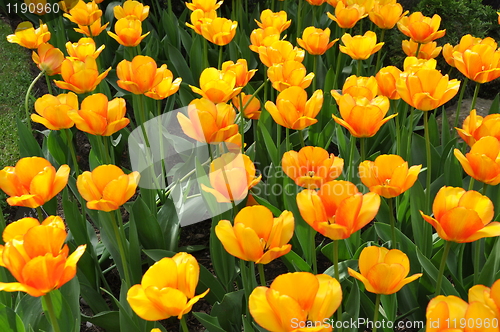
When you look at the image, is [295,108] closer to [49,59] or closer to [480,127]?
[480,127]

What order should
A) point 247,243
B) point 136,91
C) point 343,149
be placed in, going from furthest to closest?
point 343,149, point 136,91, point 247,243

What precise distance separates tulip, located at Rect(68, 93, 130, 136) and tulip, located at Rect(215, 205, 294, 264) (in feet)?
2.12

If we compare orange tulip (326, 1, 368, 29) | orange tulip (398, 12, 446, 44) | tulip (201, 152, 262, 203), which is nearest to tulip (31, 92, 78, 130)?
tulip (201, 152, 262, 203)

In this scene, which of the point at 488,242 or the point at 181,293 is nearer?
the point at 181,293

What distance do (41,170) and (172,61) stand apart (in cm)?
174

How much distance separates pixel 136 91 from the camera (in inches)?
69.4

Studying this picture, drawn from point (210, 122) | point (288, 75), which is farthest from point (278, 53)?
point (210, 122)

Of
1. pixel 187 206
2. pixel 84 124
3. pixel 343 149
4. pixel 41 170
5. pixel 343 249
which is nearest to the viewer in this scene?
pixel 41 170

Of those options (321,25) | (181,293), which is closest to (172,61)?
(321,25)

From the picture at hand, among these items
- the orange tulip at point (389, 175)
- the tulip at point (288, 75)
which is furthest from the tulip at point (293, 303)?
the tulip at point (288, 75)

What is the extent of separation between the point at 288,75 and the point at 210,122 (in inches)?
18.1

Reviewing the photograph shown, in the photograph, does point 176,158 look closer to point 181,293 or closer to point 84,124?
point 84,124

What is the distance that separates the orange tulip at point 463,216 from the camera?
102cm

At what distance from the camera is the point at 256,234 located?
3.36 ft
